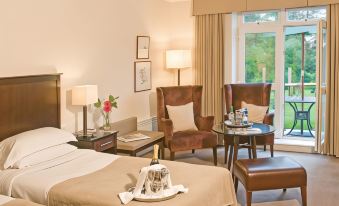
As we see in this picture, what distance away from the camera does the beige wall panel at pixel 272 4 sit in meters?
5.51

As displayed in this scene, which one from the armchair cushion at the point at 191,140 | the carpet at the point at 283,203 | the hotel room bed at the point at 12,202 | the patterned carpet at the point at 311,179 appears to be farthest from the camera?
the armchair cushion at the point at 191,140

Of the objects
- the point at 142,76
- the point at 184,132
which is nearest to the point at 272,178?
the point at 184,132

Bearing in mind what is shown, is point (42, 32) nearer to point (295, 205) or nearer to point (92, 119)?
point (92, 119)

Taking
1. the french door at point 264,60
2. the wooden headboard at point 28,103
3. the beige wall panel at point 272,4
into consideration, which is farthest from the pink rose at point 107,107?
the beige wall panel at point 272,4

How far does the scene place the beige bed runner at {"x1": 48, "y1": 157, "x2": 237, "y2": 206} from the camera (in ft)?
8.03

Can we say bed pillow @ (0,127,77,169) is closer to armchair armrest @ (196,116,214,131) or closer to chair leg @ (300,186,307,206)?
chair leg @ (300,186,307,206)

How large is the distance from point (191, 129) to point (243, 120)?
0.87 meters

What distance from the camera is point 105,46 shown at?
4.86 metres

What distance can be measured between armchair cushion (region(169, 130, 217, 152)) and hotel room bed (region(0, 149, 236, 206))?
163 cm

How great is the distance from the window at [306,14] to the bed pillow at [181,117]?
7.29ft

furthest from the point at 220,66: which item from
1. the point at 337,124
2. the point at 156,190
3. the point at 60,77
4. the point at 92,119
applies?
the point at 156,190

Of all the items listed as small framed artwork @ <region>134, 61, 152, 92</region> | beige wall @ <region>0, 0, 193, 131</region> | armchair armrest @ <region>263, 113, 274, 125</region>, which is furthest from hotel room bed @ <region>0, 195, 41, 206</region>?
armchair armrest @ <region>263, 113, 274, 125</region>

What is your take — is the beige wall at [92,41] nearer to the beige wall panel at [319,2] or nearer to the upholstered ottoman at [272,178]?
the beige wall panel at [319,2]

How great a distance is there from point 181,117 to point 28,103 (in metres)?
2.29
